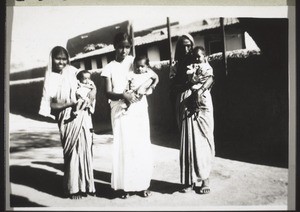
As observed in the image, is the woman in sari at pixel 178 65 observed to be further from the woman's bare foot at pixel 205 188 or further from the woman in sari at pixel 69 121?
the woman in sari at pixel 69 121

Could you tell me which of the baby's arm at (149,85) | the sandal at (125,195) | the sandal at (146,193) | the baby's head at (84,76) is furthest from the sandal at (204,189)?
the baby's head at (84,76)

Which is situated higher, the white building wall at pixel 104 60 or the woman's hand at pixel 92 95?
the white building wall at pixel 104 60

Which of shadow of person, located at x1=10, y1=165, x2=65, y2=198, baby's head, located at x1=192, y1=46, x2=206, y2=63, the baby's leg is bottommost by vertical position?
shadow of person, located at x1=10, y1=165, x2=65, y2=198

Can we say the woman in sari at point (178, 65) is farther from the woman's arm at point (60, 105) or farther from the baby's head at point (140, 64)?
the woman's arm at point (60, 105)

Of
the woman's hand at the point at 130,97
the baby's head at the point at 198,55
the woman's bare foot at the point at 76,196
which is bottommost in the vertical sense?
the woman's bare foot at the point at 76,196

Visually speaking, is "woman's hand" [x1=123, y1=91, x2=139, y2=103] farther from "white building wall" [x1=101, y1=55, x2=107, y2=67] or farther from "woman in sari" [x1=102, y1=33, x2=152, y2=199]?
"white building wall" [x1=101, y1=55, x2=107, y2=67]

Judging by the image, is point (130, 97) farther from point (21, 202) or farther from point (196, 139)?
point (21, 202)

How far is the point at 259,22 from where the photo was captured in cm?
273

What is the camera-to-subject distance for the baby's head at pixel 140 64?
265cm

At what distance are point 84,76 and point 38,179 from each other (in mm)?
825

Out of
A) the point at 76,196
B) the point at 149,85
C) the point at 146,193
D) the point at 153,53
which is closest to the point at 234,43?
the point at 153,53

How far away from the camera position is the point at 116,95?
2.63 m

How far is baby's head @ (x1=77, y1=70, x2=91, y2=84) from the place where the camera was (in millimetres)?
2645

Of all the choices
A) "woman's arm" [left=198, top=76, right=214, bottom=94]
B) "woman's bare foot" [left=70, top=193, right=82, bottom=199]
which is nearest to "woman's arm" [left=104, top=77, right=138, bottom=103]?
"woman's arm" [left=198, top=76, right=214, bottom=94]
